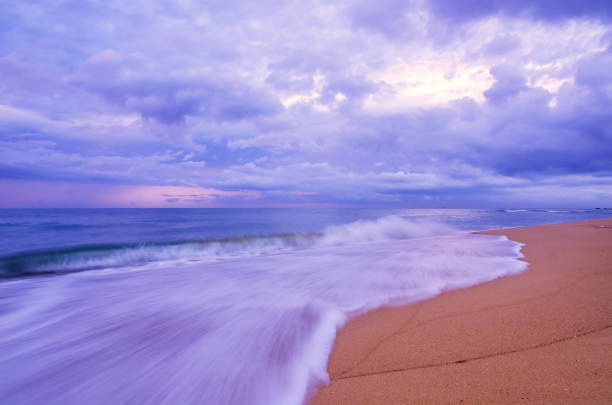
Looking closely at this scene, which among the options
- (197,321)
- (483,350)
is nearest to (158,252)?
(197,321)

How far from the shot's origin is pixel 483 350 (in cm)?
241

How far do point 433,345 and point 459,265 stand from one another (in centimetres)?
440

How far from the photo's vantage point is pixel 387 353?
8.33 ft

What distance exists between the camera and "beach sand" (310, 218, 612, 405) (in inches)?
73.6

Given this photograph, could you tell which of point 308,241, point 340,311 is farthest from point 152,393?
point 308,241

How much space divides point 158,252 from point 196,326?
345 inches

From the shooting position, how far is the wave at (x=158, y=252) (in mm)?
8953

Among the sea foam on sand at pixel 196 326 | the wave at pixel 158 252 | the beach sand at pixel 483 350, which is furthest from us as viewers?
the wave at pixel 158 252

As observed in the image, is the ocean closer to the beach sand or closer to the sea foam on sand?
the sea foam on sand

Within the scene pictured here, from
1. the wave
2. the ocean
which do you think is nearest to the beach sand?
the ocean

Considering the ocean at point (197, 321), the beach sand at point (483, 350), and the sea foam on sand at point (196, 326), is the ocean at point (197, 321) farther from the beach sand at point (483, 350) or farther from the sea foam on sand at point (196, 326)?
the beach sand at point (483, 350)

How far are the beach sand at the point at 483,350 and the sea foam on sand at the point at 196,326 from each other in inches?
14.2

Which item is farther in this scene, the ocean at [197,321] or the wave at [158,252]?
the wave at [158,252]

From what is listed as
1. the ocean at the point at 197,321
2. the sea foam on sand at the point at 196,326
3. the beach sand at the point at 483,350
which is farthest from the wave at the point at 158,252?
the beach sand at the point at 483,350
